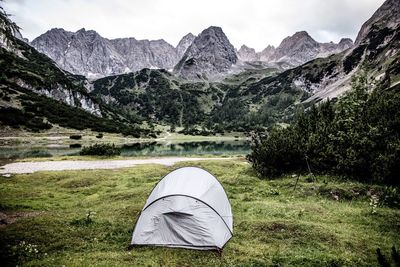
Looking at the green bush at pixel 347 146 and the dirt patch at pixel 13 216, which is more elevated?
the green bush at pixel 347 146

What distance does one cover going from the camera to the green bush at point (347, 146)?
24652 millimetres

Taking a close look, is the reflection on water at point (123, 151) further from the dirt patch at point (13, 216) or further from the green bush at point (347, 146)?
the green bush at point (347, 146)

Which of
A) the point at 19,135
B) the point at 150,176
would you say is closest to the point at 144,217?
the point at 150,176

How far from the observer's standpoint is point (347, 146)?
29406 mm

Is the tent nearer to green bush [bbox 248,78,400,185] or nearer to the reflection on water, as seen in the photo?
green bush [bbox 248,78,400,185]

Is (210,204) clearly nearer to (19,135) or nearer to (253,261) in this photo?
(253,261)

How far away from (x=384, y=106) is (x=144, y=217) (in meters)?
25.4

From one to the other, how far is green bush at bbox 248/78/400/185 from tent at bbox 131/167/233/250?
1492cm

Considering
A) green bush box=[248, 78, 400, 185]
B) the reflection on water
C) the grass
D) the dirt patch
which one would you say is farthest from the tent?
the reflection on water

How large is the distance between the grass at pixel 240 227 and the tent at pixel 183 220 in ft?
1.74

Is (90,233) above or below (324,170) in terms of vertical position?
below

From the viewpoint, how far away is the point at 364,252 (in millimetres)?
14688

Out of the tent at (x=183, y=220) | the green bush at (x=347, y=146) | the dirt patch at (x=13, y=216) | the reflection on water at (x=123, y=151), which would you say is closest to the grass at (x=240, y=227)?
the dirt patch at (x=13, y=216)

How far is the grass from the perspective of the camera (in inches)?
545
